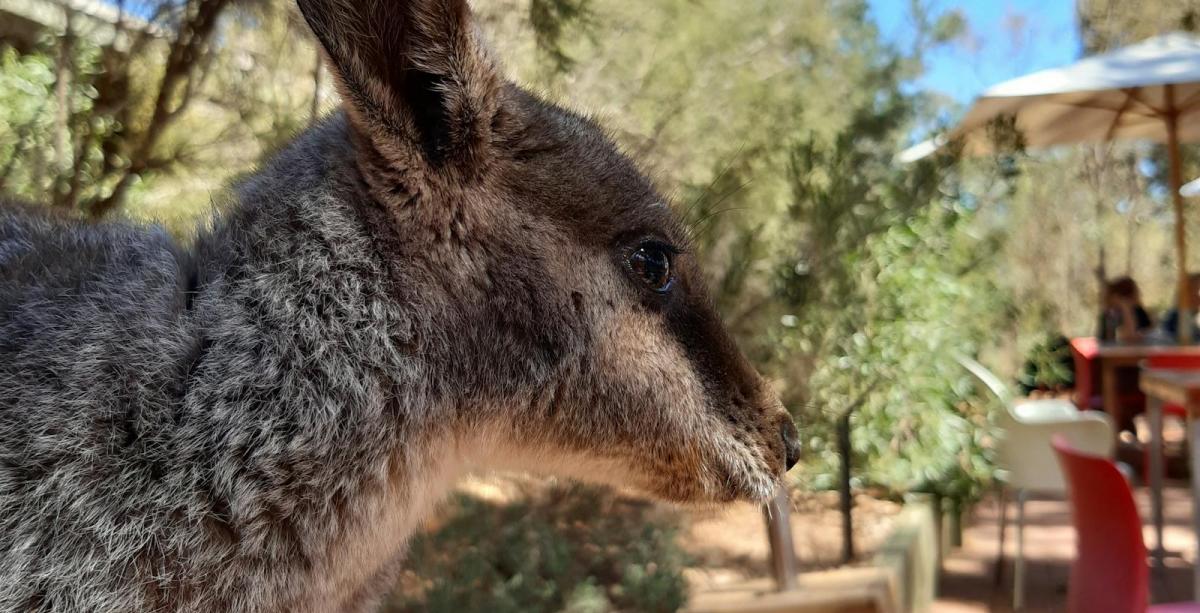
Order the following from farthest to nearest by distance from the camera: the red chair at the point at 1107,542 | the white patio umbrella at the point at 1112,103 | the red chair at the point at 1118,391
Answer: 1. the red chair at the point at 1118,391
2. the white patio umbrella at the point at 1112,103
3. the red chair at the point at 1107,542

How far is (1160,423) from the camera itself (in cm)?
625

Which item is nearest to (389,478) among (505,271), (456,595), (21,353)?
(505,271)

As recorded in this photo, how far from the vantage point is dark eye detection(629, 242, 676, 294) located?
187cm

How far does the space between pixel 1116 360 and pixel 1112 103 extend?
2.81 meters

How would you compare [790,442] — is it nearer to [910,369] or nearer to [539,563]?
[539,563]

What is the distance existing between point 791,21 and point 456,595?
218 inches

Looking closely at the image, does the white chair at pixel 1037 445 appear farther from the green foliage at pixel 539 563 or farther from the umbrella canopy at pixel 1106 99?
the green foliage at pixel 539 563

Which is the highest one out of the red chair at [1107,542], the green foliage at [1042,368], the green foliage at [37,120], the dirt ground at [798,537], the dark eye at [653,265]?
the green foliage at [37,120]

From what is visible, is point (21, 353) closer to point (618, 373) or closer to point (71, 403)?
point (71, 403)

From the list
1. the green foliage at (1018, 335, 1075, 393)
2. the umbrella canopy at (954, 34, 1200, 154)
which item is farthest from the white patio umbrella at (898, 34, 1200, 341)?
the green foliage at (1018, 335, 1075, 393)

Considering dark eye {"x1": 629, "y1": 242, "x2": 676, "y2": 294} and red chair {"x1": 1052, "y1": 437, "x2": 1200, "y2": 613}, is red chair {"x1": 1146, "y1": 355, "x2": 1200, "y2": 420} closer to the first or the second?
red chair {"x1": 1052, "y1": 437, "x2": 1200, "y2": 613}

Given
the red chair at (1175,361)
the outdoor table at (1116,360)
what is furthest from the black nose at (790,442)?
the outdoor table at (1116,360)

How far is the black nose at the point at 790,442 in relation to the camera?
2.05 metres

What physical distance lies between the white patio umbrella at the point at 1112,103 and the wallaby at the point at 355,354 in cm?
397
